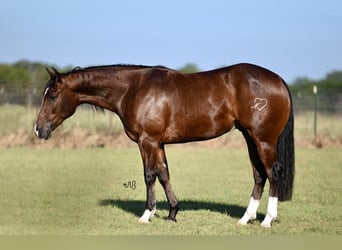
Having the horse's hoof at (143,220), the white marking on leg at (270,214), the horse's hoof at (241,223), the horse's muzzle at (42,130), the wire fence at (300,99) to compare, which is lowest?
the wire fence at (300,99)

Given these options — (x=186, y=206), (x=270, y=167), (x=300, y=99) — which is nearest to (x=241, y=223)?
(x=270, y=167)

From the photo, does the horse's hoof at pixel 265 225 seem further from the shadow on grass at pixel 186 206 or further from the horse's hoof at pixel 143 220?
the horse's hoof at pixel 143 220

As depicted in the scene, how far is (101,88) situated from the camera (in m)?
8.39

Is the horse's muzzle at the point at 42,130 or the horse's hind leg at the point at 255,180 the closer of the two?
the horse's hind leg at the point at 255,180

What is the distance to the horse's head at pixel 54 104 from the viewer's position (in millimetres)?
8305

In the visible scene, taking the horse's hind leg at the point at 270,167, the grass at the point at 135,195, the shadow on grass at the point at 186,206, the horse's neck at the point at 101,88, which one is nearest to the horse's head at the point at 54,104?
the horse's neck at the point at 101,88

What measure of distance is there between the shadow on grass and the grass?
0.06 ft

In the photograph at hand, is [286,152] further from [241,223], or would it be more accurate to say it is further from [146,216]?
[146,216]

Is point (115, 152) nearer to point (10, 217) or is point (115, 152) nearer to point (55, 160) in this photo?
point (55, 160)

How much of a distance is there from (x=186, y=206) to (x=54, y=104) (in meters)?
2.85

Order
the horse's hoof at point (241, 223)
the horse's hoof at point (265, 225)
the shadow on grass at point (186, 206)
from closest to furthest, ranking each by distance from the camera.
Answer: the horse's hoof at point (265, 225) → the horse's hoof at point (241, 223) → the shadow on grass at point (186, 206)

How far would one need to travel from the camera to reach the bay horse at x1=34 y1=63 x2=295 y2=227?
7830mm

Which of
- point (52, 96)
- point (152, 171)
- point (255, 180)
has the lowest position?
point (255, 180)

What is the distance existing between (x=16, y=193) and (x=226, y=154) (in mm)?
9562
